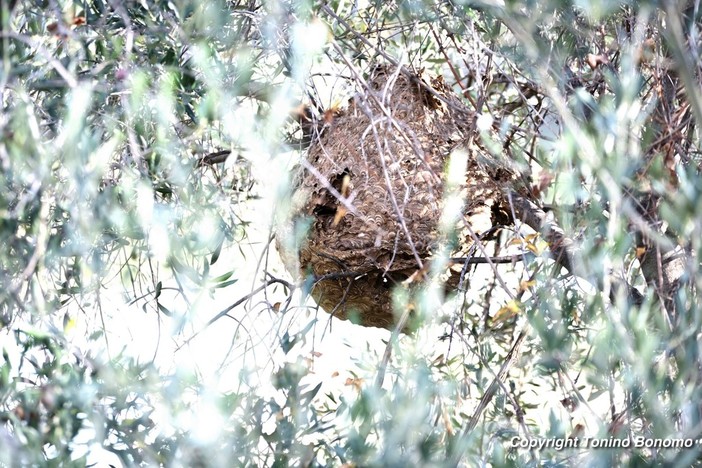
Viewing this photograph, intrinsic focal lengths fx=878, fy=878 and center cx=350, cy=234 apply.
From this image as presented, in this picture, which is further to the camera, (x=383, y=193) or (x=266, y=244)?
(x=383, y=193)

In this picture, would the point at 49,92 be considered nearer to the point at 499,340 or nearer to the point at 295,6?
the point at 295,6

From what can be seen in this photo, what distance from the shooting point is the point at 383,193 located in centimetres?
234

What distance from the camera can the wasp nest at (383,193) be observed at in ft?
7.52

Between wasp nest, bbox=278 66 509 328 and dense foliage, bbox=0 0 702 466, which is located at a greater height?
wasp nest, bbox=278 66 509 328

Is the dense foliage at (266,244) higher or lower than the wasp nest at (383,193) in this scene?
lower

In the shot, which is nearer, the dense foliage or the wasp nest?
the dense foliage

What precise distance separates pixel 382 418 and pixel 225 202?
70 cm

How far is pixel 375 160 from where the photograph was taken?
7.83 ft

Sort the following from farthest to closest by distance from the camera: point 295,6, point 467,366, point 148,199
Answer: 1. point 467,366
2. point 295,6
3. point 148,199

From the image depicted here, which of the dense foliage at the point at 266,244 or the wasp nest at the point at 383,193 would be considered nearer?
the dense foliage at the point at 266,244

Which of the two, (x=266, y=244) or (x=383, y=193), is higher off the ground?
(x=383, y=193)

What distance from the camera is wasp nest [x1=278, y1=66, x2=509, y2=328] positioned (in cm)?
229

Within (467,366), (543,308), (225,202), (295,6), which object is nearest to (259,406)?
(225,202)

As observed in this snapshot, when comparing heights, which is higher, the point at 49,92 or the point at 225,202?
the point at 49,92
